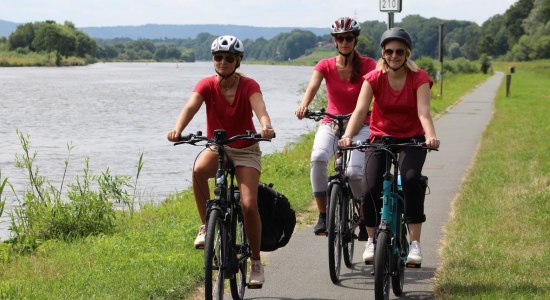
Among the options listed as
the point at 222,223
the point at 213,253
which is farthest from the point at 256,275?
the point at 213,253

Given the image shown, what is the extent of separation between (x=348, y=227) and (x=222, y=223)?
177 centimetres

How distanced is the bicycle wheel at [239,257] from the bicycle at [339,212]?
0.76 meters

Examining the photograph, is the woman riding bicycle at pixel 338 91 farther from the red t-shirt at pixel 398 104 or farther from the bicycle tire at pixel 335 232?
the red t-shirt at pixel 398 104

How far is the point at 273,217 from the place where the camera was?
6.20m

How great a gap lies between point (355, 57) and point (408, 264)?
1862 mm

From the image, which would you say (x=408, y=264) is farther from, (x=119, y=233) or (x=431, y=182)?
(x=431, y=182)

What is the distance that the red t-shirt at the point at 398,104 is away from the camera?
6.07m

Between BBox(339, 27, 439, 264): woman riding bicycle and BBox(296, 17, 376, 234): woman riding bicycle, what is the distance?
2.93 feet

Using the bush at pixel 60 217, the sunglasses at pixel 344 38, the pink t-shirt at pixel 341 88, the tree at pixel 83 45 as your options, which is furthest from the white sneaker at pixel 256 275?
the tree at pixel 83 45

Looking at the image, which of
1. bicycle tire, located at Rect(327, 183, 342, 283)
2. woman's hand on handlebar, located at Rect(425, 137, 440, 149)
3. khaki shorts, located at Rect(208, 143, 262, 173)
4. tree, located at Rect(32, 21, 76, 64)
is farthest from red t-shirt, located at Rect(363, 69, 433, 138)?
tree, located at Rect(32, 21, 76, 64)

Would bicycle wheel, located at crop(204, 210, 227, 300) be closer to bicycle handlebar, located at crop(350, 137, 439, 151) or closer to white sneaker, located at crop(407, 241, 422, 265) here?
bicycle handlebar, located at crop(350, 137, 439, 151)

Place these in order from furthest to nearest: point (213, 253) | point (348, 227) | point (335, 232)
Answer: point (348, 227), point (335, 232), point (213, 253)

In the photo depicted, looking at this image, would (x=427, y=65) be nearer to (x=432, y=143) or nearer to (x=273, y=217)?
(x=273, y=217)

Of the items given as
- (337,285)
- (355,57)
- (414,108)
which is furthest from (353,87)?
(337,285)
